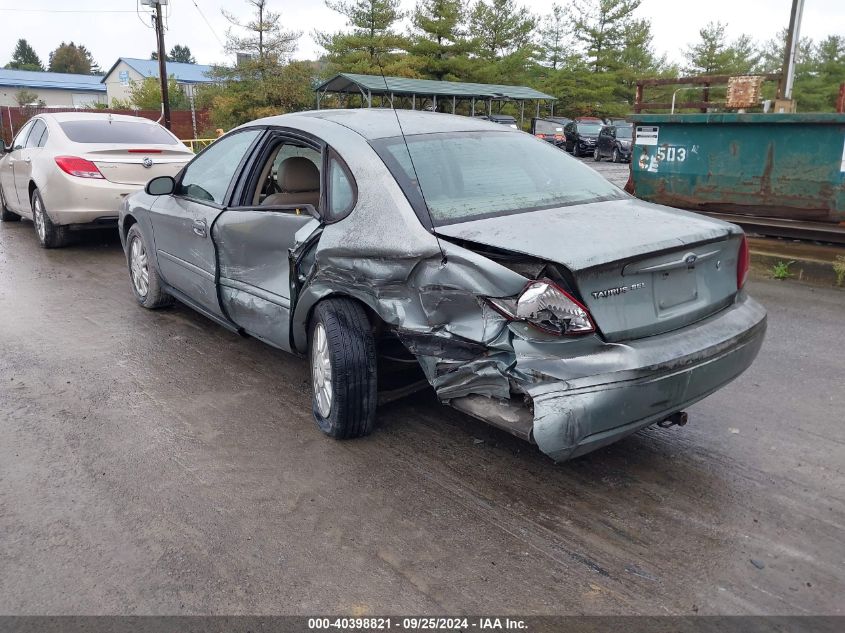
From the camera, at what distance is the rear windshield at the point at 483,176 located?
3443 mm

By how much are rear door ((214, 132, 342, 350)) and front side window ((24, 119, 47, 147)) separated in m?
6.09

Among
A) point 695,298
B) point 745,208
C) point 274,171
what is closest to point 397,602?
point 695,298

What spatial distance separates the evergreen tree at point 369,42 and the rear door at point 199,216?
35.3 meters

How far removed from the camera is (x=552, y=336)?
2842 millimetres

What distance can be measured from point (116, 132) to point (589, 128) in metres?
25.3

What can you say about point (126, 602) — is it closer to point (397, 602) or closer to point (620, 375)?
point (397, 602)

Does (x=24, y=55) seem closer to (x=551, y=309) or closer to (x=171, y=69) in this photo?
(x=171, y=69)

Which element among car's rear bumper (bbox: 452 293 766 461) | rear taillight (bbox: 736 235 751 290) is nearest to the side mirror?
car's rear bumper (bbox: 452 293 766 461)

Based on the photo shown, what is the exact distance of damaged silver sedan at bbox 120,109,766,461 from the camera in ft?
9.34

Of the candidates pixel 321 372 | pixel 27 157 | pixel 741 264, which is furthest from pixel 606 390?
pixel 27 157

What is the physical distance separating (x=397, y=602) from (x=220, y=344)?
10.7ft

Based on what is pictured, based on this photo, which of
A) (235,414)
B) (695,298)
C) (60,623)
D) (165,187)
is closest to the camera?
(60,623)

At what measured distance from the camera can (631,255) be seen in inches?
116

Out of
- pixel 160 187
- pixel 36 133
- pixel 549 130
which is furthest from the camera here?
pixel 549 130
